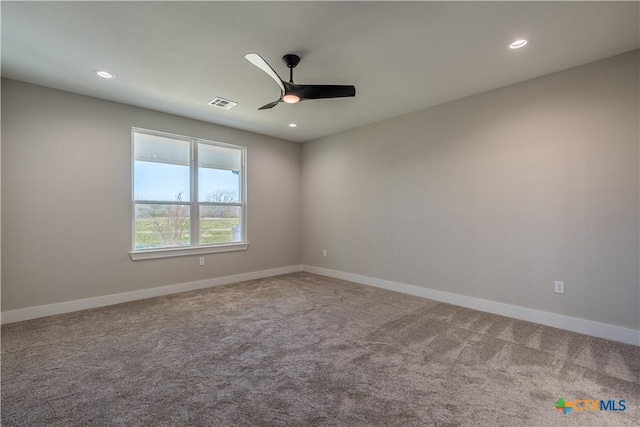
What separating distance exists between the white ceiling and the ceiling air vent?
0.50 ft

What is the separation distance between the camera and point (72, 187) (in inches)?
141

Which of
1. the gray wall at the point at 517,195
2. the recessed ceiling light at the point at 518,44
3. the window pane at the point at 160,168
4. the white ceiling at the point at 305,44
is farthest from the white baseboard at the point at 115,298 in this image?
the recessed ceiling light at the point at 518,44

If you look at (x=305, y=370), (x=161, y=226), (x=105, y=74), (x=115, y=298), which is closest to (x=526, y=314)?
(x=305, y=370)

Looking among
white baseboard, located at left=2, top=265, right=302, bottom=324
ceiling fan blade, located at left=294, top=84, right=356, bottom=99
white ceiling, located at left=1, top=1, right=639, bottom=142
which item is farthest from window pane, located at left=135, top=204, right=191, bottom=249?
ceiling fan blade, located at left=294, top=84, right=356, bottom=99

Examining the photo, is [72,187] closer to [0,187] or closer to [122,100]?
[0,187]

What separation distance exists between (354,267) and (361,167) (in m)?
1.75

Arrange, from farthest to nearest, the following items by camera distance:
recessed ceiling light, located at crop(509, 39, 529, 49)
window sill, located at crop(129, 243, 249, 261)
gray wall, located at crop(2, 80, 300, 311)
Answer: window sill, located at crop(129, 243, 249, 261) → gray wall, located at crop(2, 80, 300, 311) → recessed ceiling light, located at crop(509, 39, 529, 49)

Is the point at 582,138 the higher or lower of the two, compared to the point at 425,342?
higher

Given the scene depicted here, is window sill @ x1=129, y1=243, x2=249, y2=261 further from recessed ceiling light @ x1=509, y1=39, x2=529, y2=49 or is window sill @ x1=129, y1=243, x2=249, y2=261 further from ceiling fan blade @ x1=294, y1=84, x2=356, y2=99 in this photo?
recessed ceiling light @ x1=509, y1=39, x2=529, y2=49

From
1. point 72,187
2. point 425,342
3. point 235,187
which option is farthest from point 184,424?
point 235,187

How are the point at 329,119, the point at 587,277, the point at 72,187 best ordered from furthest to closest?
the point at 329,119 < the point at 72,187 < the point at 587,277

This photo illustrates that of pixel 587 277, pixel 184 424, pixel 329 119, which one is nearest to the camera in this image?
pixel 184 424

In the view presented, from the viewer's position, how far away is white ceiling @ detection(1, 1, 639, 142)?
215 cm

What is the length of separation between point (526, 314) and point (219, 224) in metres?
4.50
